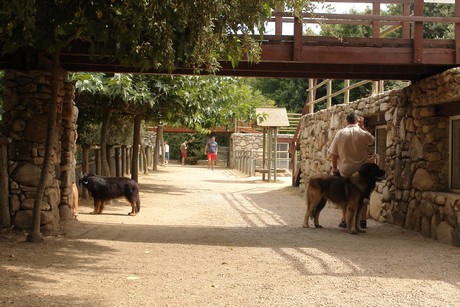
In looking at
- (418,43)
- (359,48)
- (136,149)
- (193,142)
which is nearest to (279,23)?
(359,48)

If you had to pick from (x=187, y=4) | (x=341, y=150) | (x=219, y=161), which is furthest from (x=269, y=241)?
(x=219, y=161)

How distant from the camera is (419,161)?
944 centimetres

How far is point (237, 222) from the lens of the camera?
11.4 meters

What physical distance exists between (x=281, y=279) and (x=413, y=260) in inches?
78.6

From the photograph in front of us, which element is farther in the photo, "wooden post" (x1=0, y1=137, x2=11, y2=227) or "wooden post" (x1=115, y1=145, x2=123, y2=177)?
"wooden post" (x1=115, y1=145, x2=123, y2=177)

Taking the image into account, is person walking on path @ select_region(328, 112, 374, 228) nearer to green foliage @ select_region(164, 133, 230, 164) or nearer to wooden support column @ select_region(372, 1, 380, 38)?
wooden support column @ select_region(372, 1, 380, 38)

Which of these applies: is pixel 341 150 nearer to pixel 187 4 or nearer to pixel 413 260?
pixel 413 260

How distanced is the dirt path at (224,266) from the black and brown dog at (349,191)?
0.34 meters

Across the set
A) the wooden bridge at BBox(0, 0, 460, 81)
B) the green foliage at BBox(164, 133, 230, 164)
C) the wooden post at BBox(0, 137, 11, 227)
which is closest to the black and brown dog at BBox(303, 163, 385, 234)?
the wooden bridge at BBox(0, 0, 460, 81)

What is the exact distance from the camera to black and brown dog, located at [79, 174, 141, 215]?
1162cm

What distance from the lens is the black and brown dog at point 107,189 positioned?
1162cm

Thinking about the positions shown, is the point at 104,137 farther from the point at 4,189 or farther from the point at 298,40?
the point at 298,40

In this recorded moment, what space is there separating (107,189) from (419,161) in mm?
5882

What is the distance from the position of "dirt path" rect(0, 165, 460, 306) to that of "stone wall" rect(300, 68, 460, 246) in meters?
0.32
